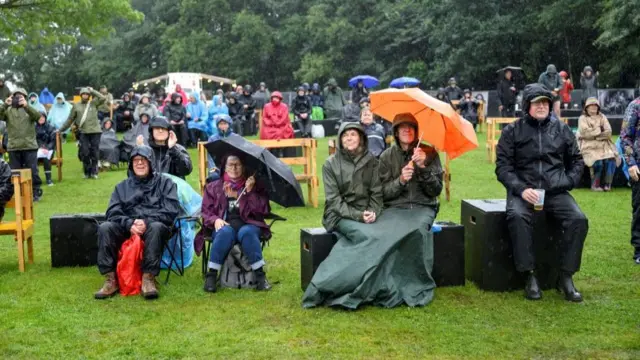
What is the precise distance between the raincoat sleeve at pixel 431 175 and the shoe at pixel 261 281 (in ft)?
5.23

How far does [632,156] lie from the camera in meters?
8.53

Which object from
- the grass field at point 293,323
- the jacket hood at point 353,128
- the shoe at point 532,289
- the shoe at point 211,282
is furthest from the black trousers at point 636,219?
the shoe at point 211,282

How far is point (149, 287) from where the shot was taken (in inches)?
295

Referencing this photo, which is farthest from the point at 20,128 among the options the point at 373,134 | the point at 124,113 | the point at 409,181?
the point at 124,113

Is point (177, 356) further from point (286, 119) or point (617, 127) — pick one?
point (617, 127)

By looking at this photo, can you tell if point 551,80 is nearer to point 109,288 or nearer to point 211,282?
point 211,282

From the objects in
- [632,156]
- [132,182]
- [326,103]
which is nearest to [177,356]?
[132,182]

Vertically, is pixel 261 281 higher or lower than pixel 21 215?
lower

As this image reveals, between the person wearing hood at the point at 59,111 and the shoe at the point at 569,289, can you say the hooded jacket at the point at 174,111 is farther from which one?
the shoe at the point at 569,289

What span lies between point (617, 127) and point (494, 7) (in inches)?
823

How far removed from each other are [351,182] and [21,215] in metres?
3.41

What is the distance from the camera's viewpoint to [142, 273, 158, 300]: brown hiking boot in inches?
294

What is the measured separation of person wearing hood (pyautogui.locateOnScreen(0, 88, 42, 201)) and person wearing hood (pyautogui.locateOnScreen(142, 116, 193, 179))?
533 centimetres

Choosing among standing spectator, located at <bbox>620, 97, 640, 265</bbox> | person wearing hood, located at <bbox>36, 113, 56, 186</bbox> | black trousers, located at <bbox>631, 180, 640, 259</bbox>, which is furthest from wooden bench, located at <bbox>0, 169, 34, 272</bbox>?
person wearing hood, located at <bbox>36, 113, 56, 186</bbox>
